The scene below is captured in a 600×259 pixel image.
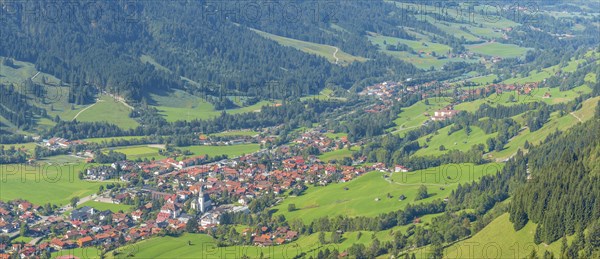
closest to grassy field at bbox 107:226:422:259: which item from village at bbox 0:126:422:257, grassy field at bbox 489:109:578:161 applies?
village at bbox 0:126:422:257

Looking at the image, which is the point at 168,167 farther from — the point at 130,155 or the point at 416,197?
the point at 416,197

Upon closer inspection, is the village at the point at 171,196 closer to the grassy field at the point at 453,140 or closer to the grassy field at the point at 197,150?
the grassy field at the point at 197,150

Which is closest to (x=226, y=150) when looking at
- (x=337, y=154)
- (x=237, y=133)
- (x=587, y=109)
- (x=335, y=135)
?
(x=237, y=133)

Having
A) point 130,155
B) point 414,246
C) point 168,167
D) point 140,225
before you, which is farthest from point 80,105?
point 414,246

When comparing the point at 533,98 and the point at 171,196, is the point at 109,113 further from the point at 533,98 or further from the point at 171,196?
the point at 533,98

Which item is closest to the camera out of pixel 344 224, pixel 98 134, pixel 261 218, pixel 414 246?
pixel 414 246

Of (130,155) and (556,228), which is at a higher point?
(556,228)

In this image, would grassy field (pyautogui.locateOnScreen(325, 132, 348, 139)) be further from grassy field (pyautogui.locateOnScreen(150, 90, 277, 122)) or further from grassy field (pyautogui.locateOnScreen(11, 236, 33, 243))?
grassy field (pyautogui.locateOnScreen(11, 236, 33, 243))
